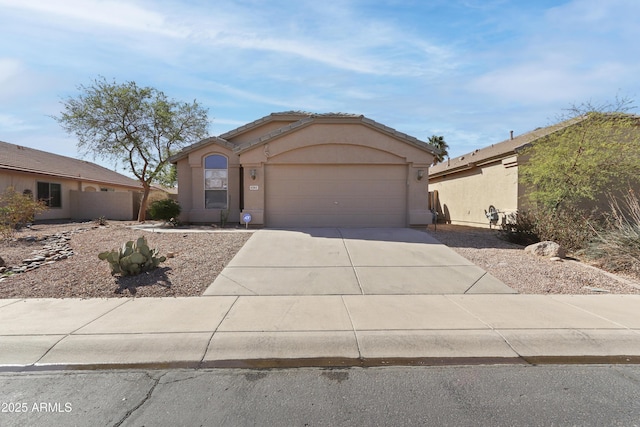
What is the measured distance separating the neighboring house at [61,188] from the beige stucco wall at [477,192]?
783 inches

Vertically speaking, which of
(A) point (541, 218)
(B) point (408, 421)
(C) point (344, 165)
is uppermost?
(C) point (344, 165)

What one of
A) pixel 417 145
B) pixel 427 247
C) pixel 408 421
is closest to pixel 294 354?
pixel 408 421

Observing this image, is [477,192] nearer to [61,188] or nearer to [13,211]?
[13,211]

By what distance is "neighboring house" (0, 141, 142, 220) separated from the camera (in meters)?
19.4

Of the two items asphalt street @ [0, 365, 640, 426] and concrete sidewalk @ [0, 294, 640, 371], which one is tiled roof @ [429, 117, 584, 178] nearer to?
concrete sidewalk @ [0, 294, 640, 371]

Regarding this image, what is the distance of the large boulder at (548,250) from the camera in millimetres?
8867

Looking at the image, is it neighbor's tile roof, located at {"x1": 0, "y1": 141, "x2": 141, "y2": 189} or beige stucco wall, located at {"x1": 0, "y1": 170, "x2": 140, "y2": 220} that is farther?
neighbor's tile roof, located at {"x1": 0, "y1": 141, "x2": 141, "y2": 189}

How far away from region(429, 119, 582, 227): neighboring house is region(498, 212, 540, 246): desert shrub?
2.77 metres

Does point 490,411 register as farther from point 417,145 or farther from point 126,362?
point 417,145

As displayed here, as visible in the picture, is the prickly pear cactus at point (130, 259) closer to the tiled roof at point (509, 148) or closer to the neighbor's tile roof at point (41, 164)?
the tiled roof at point (509, 148)

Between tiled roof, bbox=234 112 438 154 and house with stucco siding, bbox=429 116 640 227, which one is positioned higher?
tiled roof, bbox=234 112 438 154

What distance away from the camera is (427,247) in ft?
32.8

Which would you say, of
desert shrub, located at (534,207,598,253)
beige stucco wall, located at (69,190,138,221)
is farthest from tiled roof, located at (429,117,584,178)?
beige stucco wall, located at (69,190,138,221)

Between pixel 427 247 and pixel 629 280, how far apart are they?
4.39 metres
